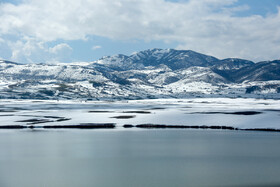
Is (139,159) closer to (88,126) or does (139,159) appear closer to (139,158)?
(139,158)

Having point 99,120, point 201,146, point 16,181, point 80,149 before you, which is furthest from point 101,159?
point 99,120

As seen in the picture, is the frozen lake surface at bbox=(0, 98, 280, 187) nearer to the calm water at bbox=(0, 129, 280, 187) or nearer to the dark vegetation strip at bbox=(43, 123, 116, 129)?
the calm water at bbox=(0, 129, 280, 187)

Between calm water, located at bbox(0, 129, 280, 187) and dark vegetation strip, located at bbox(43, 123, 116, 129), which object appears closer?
calm water, located at bbox(0, 129, 280, 187)

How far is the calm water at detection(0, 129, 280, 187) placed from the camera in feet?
129

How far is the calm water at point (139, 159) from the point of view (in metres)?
39.3

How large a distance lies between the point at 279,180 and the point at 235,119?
64.7m

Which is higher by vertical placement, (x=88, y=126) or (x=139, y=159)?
(x=88, y=126)

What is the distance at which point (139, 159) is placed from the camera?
52188 millimetres

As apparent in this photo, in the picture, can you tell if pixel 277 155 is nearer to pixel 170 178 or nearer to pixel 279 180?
pixel 279 180

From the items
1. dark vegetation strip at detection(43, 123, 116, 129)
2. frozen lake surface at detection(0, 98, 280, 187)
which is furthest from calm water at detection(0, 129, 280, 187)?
dark vegetation strip at detection(43, 123, 116, 129)

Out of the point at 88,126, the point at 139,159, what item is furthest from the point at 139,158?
the point at 88,126

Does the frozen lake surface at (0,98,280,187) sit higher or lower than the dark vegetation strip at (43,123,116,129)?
lower

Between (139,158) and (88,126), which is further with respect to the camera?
(88,126)

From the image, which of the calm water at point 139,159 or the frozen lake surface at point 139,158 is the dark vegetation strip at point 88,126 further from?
the calm water at point 139,159
